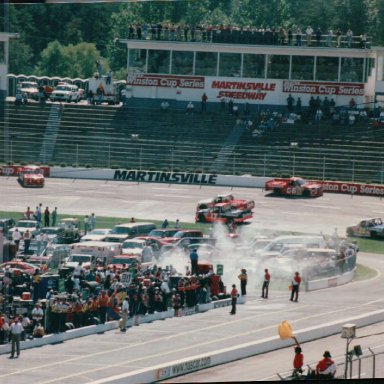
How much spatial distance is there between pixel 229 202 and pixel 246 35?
17.2 ft

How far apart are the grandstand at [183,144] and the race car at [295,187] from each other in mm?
656

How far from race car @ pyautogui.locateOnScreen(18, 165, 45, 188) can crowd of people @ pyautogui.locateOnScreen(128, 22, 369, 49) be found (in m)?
4.85

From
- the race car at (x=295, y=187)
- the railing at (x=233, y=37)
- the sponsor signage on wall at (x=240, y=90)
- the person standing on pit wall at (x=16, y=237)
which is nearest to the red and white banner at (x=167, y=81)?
the sponsor signage on wall at (x=240, y=90)

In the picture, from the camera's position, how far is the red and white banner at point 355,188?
3641cm

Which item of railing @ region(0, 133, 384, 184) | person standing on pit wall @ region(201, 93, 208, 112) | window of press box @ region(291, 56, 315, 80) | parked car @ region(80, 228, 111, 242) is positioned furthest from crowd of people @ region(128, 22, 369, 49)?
parked car @ region(80, 228, 111, 242)

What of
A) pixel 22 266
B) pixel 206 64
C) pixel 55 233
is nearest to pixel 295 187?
pixel 206 64

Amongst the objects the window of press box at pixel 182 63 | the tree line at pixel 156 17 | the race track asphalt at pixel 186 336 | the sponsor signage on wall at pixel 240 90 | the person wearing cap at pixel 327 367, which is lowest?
the race track asphalt at pixel 186 336

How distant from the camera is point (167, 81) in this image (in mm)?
40188

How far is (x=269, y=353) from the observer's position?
17.3 meters

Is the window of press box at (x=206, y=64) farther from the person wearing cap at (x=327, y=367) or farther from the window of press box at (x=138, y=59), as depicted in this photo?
the person wearing cap at (x=327, y=367)

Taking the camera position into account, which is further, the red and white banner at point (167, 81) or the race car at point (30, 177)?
the red and white banner at point (167, 81)

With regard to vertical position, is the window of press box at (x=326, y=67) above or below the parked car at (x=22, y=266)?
above

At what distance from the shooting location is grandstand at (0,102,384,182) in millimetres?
35594

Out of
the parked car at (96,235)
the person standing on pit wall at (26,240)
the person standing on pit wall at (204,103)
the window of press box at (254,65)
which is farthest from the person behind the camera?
the person standing on pit wall at (204,103)
